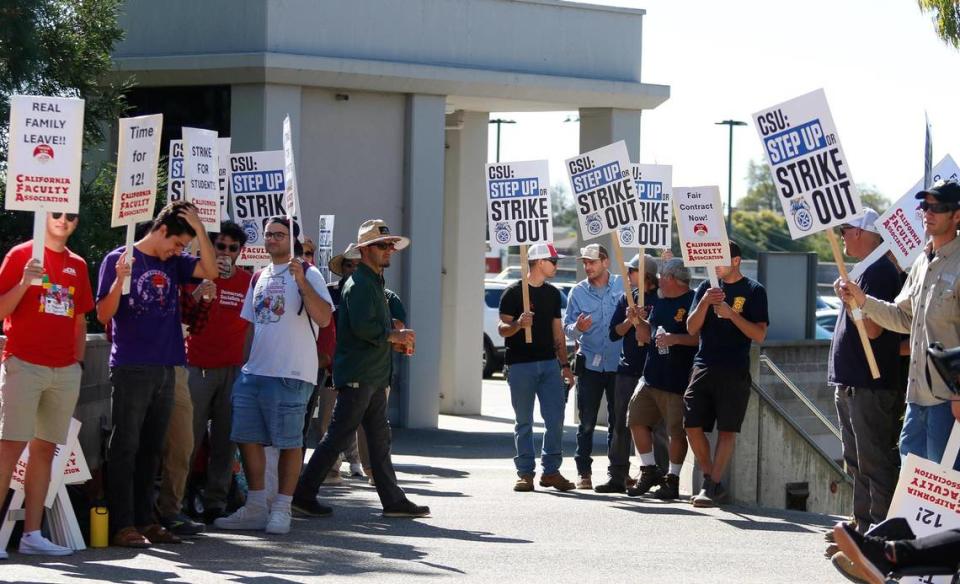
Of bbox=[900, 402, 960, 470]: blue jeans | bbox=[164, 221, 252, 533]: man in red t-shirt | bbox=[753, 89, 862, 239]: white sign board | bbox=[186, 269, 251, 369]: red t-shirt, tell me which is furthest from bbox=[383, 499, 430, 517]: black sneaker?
bbox=[900, 402, 960, 470]: blue jeans

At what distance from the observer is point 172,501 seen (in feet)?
33.1

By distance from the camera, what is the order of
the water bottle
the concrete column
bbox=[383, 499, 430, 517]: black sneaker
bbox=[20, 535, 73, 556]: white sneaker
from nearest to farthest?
1. bbox=[20, 535, 73, 556]: white sneaker
2. bbox=[383, 499, 430, 517]: black sneaker
3. the water bottle
4. the concrete column

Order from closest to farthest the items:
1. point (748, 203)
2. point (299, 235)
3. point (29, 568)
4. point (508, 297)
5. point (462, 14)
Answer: point (29, 568)
point (299, 235)
point (508, 297)
point (462, 14)
point (748, 203)

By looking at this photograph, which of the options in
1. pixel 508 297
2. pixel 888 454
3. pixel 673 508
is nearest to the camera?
pixel 888 454

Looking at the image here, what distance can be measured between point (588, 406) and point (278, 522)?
419 centimetres

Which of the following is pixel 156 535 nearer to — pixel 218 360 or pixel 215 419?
pixel 215 419

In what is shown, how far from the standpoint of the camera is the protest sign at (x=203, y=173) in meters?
11.4

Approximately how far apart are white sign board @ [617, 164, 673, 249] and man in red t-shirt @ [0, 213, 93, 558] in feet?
23.4

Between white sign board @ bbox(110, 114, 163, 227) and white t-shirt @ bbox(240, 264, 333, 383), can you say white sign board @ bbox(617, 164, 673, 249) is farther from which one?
white sign board @ bbox(110, 114, 163, 227)

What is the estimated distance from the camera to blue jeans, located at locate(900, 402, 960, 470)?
8.60m

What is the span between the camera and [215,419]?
10.7 meters

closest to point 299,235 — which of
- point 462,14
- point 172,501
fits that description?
point 172,501

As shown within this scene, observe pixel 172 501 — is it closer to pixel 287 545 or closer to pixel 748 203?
pixel 287 545

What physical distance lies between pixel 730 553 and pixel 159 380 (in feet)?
12.6
